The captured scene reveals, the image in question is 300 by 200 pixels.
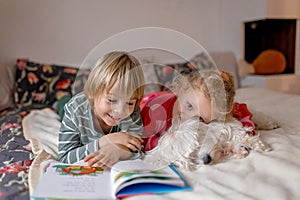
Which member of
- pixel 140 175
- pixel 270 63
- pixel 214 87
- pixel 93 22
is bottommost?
pixel 270 63

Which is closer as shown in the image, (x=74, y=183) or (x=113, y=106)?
(x=74, y=183)

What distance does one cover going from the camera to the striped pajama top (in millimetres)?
795

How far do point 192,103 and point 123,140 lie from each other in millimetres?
205

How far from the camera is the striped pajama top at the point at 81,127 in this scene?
31.3 inches

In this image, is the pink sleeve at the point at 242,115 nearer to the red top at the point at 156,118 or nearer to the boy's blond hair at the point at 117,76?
the red top at the point at 156,118

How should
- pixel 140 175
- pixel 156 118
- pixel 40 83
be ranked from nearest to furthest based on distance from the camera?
pixel 140 175 → pixel 156 118 → pixel 40 83

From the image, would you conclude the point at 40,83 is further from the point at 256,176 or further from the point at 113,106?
the point at 256,176

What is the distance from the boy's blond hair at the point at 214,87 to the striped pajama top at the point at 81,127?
0.52 ft

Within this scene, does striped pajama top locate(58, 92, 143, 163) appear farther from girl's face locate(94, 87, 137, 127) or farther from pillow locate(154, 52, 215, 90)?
pillow locate(154, 52, 215, 90)

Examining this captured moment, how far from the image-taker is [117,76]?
72 cm

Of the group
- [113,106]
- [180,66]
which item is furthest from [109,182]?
[180,66]

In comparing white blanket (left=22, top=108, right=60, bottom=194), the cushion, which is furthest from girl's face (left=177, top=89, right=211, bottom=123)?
the cushion

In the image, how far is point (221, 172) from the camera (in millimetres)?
660

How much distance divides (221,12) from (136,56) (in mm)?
1938
